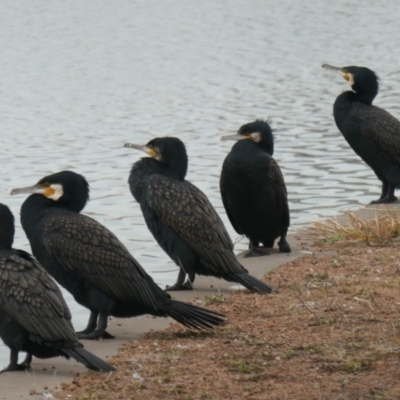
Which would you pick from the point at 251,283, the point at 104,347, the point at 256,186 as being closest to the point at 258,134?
the point at 256,186

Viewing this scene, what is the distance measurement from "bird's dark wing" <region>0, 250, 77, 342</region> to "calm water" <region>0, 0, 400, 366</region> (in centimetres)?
109

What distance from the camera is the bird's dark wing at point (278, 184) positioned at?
8.81m

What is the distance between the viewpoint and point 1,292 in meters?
5.89

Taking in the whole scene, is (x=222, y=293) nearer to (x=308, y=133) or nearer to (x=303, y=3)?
(x=308, y=133)

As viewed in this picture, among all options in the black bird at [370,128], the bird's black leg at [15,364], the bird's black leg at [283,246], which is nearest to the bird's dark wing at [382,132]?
the black bird at [370,128]

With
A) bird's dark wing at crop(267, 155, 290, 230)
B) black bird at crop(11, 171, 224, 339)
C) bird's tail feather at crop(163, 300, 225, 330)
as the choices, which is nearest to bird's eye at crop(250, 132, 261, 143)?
bird's dark wing at crop(267, 155, 290, 230)

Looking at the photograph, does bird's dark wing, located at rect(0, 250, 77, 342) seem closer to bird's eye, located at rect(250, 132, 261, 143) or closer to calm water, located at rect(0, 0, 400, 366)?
calm water, located at rect(0, 0, 400, 366)

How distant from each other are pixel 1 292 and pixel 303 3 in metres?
34.5

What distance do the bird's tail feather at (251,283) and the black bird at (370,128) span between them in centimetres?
350

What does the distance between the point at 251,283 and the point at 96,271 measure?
3.92ft

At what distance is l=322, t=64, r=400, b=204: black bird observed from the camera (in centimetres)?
1061

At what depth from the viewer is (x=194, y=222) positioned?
7.57 meters

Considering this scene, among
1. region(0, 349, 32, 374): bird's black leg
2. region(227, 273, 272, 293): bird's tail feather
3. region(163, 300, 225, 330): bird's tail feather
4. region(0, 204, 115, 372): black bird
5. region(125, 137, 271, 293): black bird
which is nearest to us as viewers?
region(0, 204, 115, 372): black bird

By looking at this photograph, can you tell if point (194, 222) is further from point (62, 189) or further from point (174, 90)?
point (174, 90)
